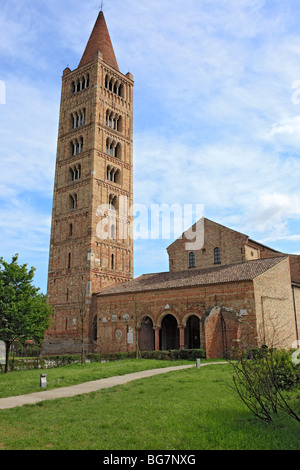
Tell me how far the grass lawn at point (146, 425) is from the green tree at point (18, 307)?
1507 cm

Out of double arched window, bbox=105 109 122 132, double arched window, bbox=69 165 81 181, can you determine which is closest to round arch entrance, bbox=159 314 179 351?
double arched window, bbox=69 165 81 181

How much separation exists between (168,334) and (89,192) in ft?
57.1

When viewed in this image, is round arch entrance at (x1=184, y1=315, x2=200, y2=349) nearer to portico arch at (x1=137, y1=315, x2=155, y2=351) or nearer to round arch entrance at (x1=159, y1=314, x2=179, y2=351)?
round arch entrance at (x1=159, y1=314, x2=179, y2=351)

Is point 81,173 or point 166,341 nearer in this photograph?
point 166,341

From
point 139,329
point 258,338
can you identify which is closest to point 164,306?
point 139,329

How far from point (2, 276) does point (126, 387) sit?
1617cm

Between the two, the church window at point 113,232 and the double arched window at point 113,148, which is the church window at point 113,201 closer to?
the church window at point 113,232

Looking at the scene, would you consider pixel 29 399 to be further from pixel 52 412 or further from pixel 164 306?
pixel 164 306

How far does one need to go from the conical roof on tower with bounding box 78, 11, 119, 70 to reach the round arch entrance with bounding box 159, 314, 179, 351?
107 ft

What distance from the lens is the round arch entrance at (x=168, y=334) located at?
33812mm

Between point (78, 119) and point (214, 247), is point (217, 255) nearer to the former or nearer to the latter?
point (214, 247)

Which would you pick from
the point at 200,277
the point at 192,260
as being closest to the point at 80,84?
the point at 192,260

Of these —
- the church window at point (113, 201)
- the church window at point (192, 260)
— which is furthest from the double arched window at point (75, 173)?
the church window at point (192, 260)
